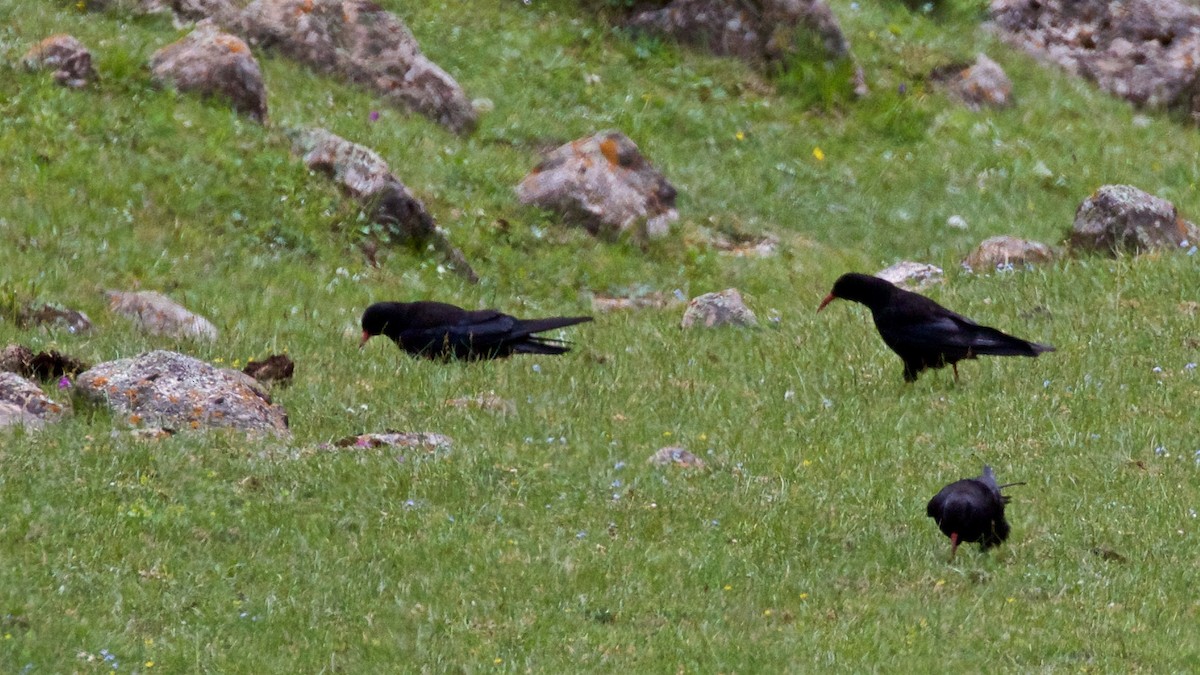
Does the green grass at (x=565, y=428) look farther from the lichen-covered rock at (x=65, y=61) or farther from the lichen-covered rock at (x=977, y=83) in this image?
the lichen-covered rock at (x=977, y=83)

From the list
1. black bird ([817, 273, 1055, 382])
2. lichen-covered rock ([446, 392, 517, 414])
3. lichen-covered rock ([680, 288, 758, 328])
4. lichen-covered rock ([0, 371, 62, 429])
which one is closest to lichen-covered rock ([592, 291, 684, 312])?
lichen-covered rock ([680, 288, 758, 328])

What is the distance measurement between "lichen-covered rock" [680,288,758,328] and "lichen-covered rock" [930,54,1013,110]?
37.0 feet

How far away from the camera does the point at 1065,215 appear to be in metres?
23.0

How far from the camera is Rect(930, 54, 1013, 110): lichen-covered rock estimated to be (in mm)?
25578

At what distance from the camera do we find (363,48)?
70.3ft

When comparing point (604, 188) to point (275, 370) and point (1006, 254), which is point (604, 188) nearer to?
point (1006, 254)

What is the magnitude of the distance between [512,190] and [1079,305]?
757 cm

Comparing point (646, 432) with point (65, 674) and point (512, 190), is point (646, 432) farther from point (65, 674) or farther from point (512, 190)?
point (512, 190)

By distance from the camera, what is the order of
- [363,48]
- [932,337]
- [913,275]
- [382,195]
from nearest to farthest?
[932,337], [913,275], [382,195], [363,48]

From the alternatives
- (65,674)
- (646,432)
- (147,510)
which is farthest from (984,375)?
(65,674)

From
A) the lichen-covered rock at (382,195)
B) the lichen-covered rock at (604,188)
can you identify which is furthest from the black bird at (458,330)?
the lichen-covered rock at (604,188)

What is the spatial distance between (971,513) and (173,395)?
15.6 feet

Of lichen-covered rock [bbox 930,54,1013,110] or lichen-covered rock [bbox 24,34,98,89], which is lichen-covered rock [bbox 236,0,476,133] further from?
lichen-covered rock [bbox 930,54,1013,110]

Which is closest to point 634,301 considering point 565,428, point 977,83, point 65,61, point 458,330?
point 458,330
